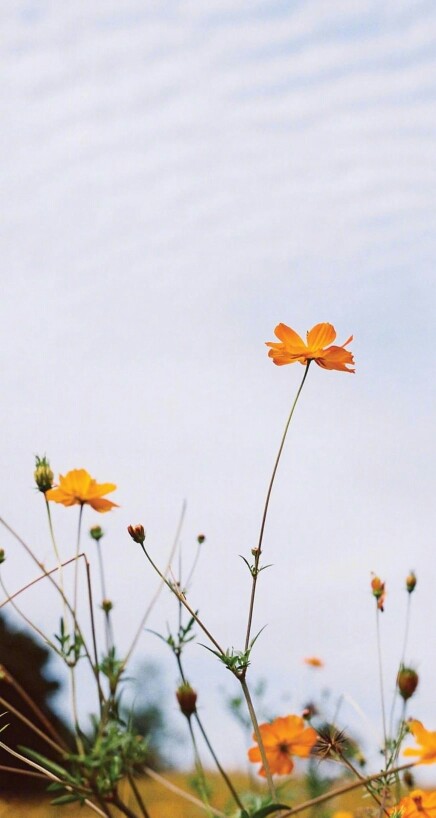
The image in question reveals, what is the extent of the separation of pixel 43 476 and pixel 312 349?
0.67m

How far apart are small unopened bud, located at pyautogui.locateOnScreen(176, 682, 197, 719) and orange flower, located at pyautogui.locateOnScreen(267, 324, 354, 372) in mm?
730

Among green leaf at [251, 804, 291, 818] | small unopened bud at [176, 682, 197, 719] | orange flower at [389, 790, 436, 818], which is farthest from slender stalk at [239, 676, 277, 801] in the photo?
orange flower at [389, 790, 436, 818]

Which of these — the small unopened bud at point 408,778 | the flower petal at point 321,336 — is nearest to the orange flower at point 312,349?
the flower petal at point 321,336

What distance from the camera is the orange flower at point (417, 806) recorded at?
6.32 feet

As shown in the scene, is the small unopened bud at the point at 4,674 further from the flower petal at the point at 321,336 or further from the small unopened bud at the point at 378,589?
the small unopened bud at the point at 378,589

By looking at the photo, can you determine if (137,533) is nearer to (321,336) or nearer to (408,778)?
(321,336)

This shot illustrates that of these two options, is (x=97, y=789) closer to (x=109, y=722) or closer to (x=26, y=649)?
(x=109, y=722)

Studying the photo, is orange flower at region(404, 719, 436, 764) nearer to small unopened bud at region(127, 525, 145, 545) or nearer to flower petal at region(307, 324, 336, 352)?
small unopened bud at region(127, 525, 145, 545)

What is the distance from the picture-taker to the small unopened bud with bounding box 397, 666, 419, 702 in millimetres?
2070

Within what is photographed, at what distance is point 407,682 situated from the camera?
2070mm

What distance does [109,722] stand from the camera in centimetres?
137

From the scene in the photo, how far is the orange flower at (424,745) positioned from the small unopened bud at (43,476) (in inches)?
31.4

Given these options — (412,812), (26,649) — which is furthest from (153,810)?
(412,812)

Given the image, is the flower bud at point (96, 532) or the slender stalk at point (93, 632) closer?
the slender stalk at point (93, 632)
